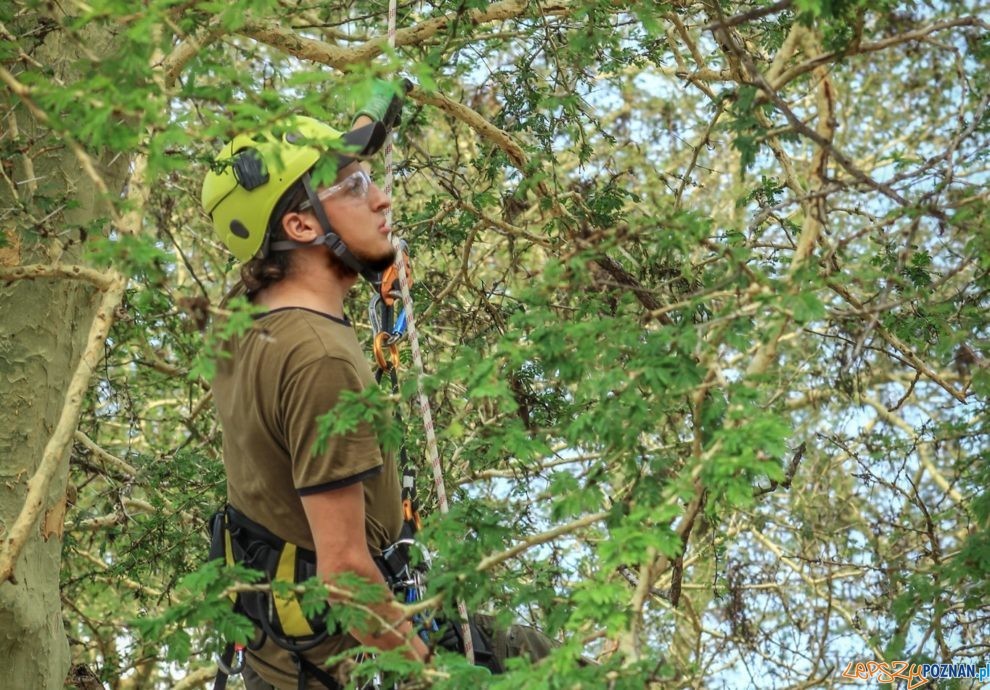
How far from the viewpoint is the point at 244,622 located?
277 cm

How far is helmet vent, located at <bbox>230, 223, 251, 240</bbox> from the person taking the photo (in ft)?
11.3

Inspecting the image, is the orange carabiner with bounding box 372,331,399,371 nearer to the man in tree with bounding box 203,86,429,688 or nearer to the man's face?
the man in tree with bounding box 203,86,429,688

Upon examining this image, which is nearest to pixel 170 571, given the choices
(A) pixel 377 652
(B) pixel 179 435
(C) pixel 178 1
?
(B) pixel 179 435

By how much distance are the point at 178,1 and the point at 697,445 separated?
1.52 m

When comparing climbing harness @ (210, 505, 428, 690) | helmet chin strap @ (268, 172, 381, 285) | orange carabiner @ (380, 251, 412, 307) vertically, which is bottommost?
climbing harness @ (210, 505, 428, 690)

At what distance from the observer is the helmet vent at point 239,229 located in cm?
343

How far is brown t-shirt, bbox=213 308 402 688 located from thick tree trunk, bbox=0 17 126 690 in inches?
44.5

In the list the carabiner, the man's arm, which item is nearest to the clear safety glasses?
the man's arm

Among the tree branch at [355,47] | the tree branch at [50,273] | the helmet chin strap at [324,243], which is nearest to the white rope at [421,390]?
the helmet chin strap at [324,243]

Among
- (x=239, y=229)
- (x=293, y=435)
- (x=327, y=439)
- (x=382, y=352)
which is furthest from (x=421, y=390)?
(x=239, y=229)

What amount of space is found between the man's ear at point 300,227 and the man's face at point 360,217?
0.05 m

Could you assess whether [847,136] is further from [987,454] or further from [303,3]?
[987,454]

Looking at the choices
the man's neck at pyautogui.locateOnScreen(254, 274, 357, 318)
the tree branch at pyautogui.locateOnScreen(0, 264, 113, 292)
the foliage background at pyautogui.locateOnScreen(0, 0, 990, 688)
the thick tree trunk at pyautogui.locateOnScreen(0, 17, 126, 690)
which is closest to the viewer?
the foliage background at pyautogui.locateOnScreen(0, 0, 990, 688)

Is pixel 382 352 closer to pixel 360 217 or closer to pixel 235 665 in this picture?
pixel 360 217
